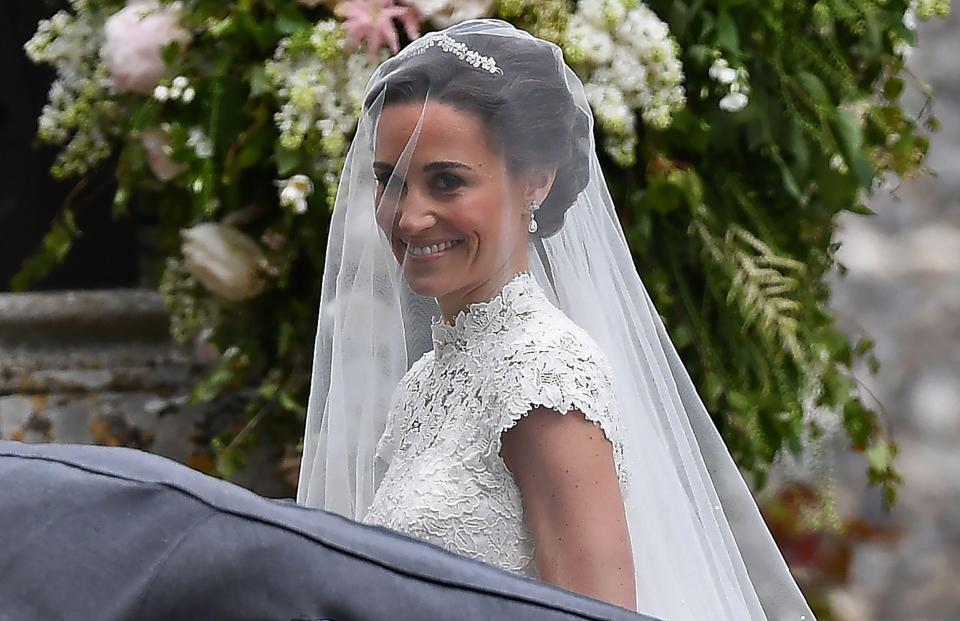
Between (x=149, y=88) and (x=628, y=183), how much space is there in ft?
2.70

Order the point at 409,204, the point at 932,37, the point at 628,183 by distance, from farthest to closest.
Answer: the point at 932,37, the point at 628,183, the point at 409,204

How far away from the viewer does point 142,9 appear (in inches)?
87.6

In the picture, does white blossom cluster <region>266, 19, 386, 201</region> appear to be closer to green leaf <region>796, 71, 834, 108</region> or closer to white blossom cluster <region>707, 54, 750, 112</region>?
white blossom cluster <region>707, 54, 750, 112</region>

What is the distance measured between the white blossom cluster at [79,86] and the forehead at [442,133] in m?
1.16

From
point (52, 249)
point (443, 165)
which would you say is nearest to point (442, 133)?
point (443, 165)

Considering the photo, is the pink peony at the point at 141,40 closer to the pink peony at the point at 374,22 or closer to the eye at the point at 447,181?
the pink peony at the point at 374,22

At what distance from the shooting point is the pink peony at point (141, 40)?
2.17 meters

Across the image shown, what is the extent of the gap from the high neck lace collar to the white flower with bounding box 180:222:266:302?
0.71m

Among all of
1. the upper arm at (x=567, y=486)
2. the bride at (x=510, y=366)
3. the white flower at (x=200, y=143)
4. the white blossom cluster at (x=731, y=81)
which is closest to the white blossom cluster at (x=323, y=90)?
the white flower at (x=200, y=143)

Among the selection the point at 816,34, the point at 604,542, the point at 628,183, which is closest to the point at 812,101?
the point at 816,34

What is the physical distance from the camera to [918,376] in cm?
327

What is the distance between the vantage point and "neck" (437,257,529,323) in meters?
1.50

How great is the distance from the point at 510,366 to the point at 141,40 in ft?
3.59

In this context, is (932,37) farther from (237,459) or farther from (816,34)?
(237,459)
